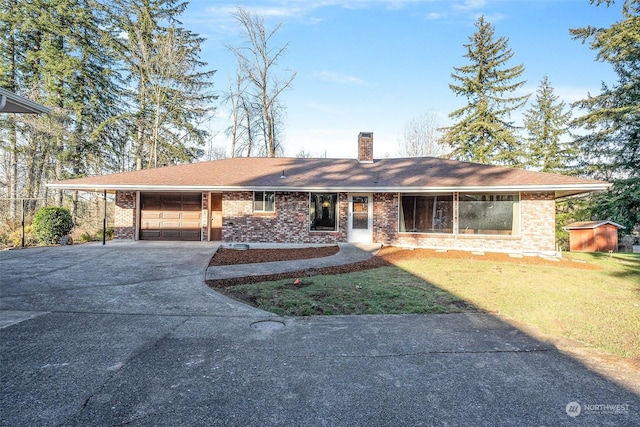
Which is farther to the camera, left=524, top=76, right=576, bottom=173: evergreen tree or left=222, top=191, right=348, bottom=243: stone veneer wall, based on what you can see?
left=524, top=76, right=576, bottom=173: evergreen tree

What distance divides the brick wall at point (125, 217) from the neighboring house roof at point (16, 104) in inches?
324

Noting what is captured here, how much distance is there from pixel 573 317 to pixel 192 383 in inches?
204

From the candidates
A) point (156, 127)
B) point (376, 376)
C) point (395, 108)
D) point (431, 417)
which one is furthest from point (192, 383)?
point (395, 108)

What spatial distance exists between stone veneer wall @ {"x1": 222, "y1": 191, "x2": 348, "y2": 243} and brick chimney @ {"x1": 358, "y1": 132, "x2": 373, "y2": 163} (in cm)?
471

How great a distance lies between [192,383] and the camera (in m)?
2.94

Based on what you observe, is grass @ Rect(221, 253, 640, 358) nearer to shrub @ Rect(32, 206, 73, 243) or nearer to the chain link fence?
the chain link fence

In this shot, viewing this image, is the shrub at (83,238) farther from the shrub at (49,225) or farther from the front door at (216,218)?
the front door at (216,218)

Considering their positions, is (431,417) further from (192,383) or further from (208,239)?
(208,239)

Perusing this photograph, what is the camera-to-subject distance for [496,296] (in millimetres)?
6090

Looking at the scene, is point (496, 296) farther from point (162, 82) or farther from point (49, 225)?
point (162, 82)

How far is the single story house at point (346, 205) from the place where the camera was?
11.8 m

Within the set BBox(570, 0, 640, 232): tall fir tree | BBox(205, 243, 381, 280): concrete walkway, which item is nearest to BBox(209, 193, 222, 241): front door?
BBox(205, 243, 381, 280): concrete walkway

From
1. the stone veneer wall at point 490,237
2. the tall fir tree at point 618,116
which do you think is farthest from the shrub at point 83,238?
the tall fir tree at point 618,116

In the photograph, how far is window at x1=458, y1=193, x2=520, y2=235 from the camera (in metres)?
11.9
